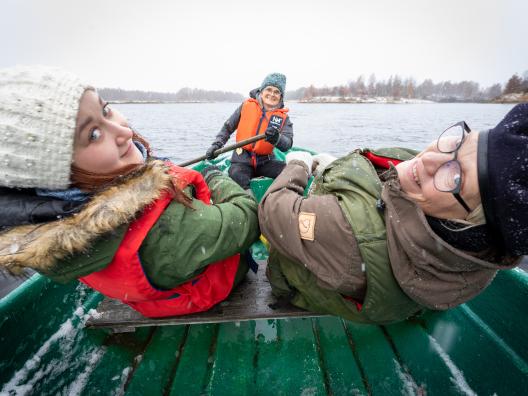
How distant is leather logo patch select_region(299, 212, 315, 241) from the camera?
131 cm

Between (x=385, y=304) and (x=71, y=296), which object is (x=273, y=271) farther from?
(x=71, y=296)

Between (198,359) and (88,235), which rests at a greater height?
(88,235)

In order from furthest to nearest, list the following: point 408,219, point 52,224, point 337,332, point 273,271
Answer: point 337,332
point 273,271
point 408,219
point 52,224

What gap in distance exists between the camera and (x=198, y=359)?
1.90 meters

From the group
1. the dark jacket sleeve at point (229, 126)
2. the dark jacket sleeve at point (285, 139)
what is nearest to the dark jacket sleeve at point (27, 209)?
the dark jacket sleeve at point (285, 139)

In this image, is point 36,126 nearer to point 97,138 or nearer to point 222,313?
point 97,138

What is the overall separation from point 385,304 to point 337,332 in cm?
91

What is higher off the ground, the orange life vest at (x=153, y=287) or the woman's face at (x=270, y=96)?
the woman's face at (x=270, y=96)

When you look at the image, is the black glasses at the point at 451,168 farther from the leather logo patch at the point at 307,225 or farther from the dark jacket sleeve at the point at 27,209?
the dark jacket sleeve at the point at 27,209

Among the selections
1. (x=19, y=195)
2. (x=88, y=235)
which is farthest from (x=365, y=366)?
(x=19, y=195)

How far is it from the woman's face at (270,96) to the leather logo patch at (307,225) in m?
3.30

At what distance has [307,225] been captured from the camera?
1329 millimetres

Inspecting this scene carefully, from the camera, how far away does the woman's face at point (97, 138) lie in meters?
1.15

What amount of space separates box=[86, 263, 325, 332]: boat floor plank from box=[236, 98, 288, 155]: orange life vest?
2.72 metres
